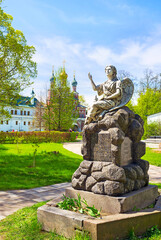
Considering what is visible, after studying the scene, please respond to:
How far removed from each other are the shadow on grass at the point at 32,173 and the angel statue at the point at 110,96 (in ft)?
12.1

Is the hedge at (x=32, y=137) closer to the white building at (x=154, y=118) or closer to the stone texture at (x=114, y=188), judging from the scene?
the white building at (x=154, y=118)

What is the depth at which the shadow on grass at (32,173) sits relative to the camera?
7057 millimetres

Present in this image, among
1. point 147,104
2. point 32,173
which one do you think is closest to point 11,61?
point 32,173

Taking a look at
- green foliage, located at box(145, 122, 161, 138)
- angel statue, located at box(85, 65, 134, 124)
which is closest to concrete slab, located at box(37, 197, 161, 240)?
angel statue, located at box(85, 65, 134, 124)

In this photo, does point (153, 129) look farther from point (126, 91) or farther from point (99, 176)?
point (99, 176)

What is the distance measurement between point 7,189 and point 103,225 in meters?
4.30

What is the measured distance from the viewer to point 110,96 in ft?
14.8

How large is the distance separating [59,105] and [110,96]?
24.7m

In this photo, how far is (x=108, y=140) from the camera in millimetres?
4152

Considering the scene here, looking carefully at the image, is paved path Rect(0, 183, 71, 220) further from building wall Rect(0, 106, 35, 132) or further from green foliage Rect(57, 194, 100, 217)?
building wall Rect(0, 106, 35, 132)

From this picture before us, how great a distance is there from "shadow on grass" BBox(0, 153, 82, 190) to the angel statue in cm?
367

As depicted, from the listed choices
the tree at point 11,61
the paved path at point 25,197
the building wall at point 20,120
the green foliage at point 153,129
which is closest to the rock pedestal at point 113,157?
the paved path at point 25,197

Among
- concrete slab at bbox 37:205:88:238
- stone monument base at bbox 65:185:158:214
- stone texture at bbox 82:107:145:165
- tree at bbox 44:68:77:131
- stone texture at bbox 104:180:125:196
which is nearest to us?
concrete slab at bbox 37:205:88:238

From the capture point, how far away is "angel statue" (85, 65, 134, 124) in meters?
4.46
